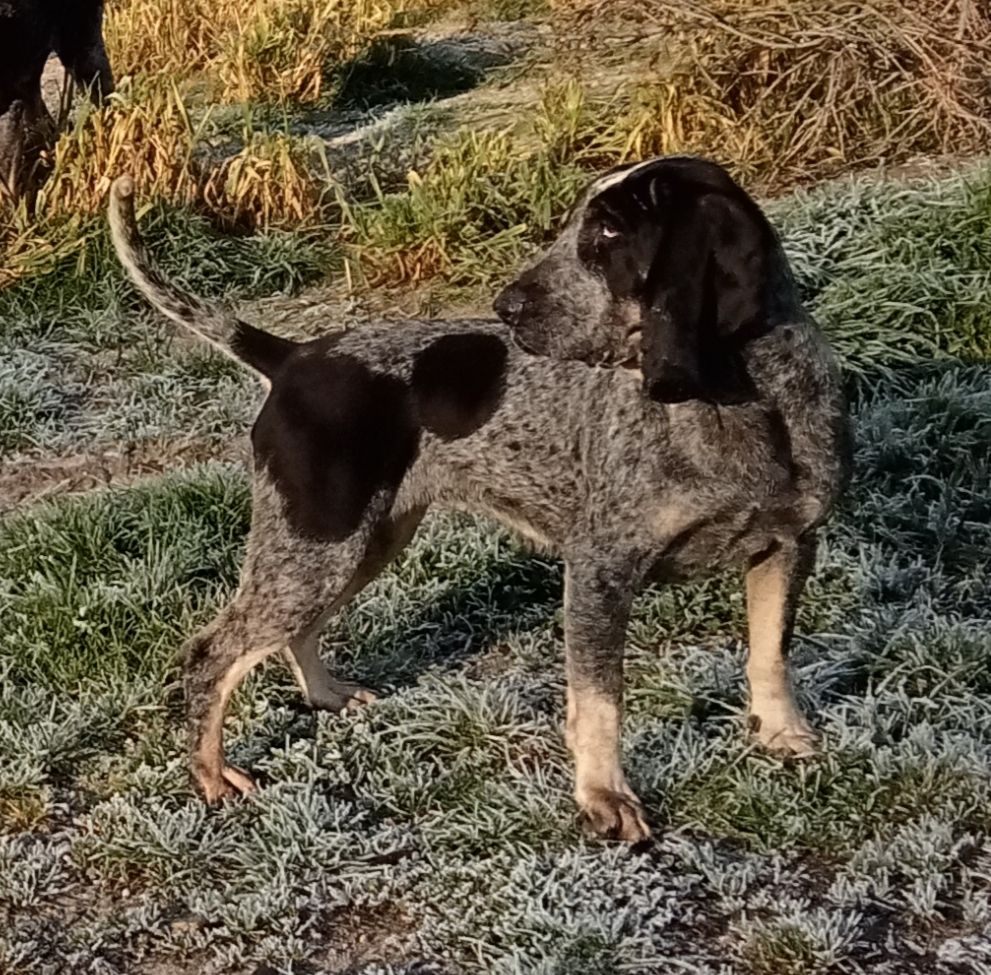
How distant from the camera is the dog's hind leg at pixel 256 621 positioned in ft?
13.0

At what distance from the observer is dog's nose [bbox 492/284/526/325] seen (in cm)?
368

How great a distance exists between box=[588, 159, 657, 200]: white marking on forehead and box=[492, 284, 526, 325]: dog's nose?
300 millimetres

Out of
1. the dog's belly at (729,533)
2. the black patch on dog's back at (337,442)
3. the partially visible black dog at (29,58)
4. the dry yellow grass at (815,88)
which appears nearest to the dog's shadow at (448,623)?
the black patch on dog's back at (337,442)

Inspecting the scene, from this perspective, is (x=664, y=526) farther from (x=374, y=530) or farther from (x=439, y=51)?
(x=439, y=51)

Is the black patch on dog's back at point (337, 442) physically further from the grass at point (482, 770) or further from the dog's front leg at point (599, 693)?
the grass at point (482, 770)

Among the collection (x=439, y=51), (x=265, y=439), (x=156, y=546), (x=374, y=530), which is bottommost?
(x=439, y=51)

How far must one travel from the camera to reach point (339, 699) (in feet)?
14.8

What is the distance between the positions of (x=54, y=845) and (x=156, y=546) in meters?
1.41

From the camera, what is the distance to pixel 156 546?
5219 mm

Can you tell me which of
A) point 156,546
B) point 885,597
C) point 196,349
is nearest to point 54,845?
point 156,546

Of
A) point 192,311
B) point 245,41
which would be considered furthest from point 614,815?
point 245,41

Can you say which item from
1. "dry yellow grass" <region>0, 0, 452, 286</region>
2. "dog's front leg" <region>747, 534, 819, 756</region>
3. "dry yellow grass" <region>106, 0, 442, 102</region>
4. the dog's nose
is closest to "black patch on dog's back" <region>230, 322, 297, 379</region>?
the dog's nose

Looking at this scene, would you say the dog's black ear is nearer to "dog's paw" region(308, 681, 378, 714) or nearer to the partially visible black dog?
"dog's paw" region(308, 681, 378, 714)

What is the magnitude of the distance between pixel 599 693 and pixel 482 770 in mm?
564
